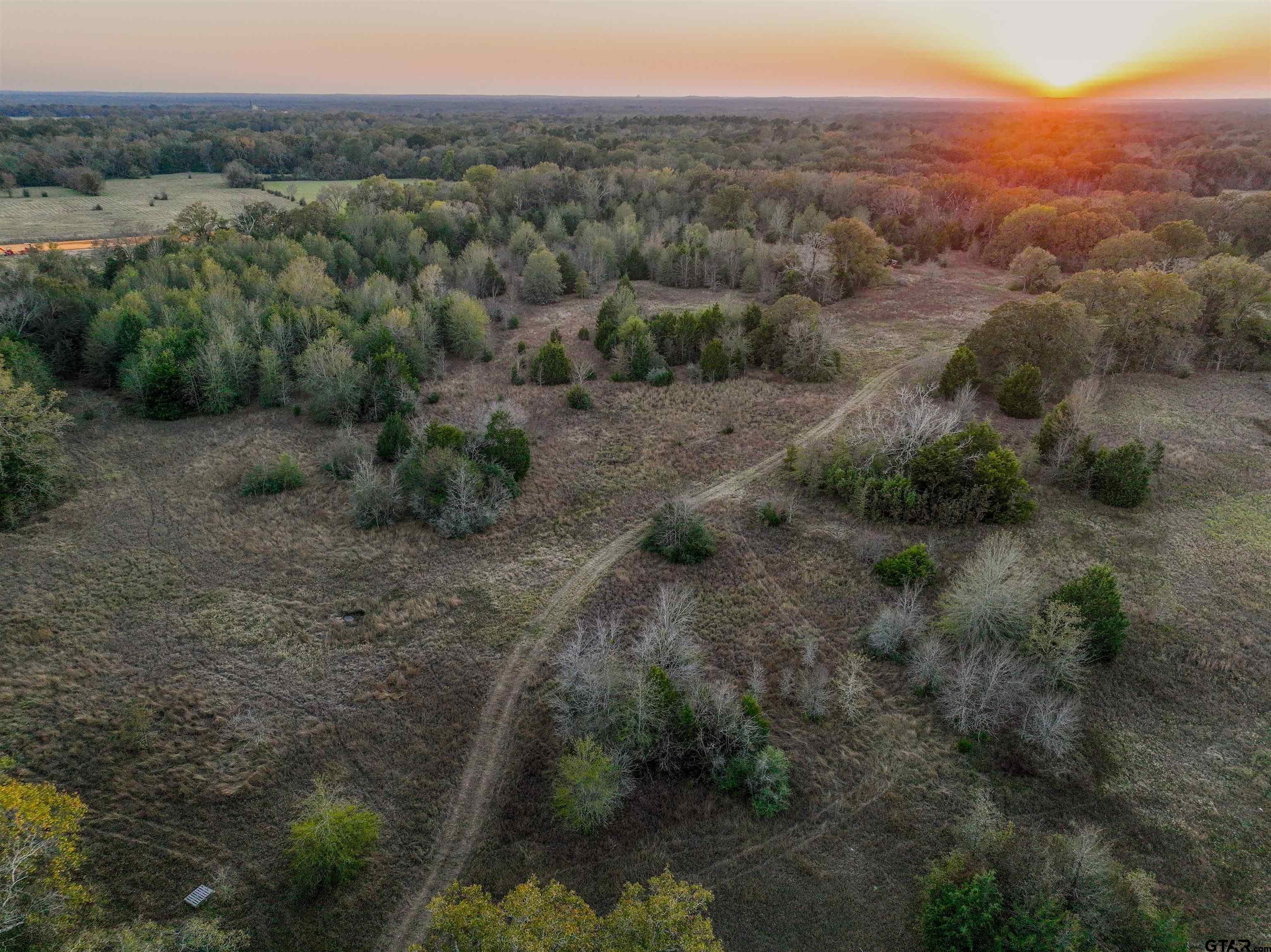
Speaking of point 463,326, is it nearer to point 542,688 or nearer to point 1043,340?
point 542,688

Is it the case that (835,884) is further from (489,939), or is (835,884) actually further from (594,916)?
(489,939)

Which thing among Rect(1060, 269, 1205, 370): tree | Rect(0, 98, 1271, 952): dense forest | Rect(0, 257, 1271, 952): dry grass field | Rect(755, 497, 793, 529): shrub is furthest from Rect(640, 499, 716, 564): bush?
Rect(1060, 269, 1205, 370): tree

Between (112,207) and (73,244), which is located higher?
(112,207)

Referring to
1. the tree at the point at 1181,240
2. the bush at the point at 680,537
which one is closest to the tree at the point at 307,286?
the bush at the point at 680,537

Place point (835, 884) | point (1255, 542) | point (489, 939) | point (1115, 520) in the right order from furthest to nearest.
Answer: point (1115, 520) → point (1255, 542) → point (835, 884) → point (489, 939)

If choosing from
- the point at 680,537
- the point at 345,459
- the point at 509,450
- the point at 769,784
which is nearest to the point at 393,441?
the point at 345,459

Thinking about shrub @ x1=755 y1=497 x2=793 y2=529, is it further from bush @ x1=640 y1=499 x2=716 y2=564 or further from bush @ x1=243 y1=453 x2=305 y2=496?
bush @ x1=243 y1=453 x2=305 y2=496

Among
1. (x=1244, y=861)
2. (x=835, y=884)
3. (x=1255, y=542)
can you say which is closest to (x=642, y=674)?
(x=835, y=884)

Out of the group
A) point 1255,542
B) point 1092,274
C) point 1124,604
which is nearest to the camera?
point 1124,604
